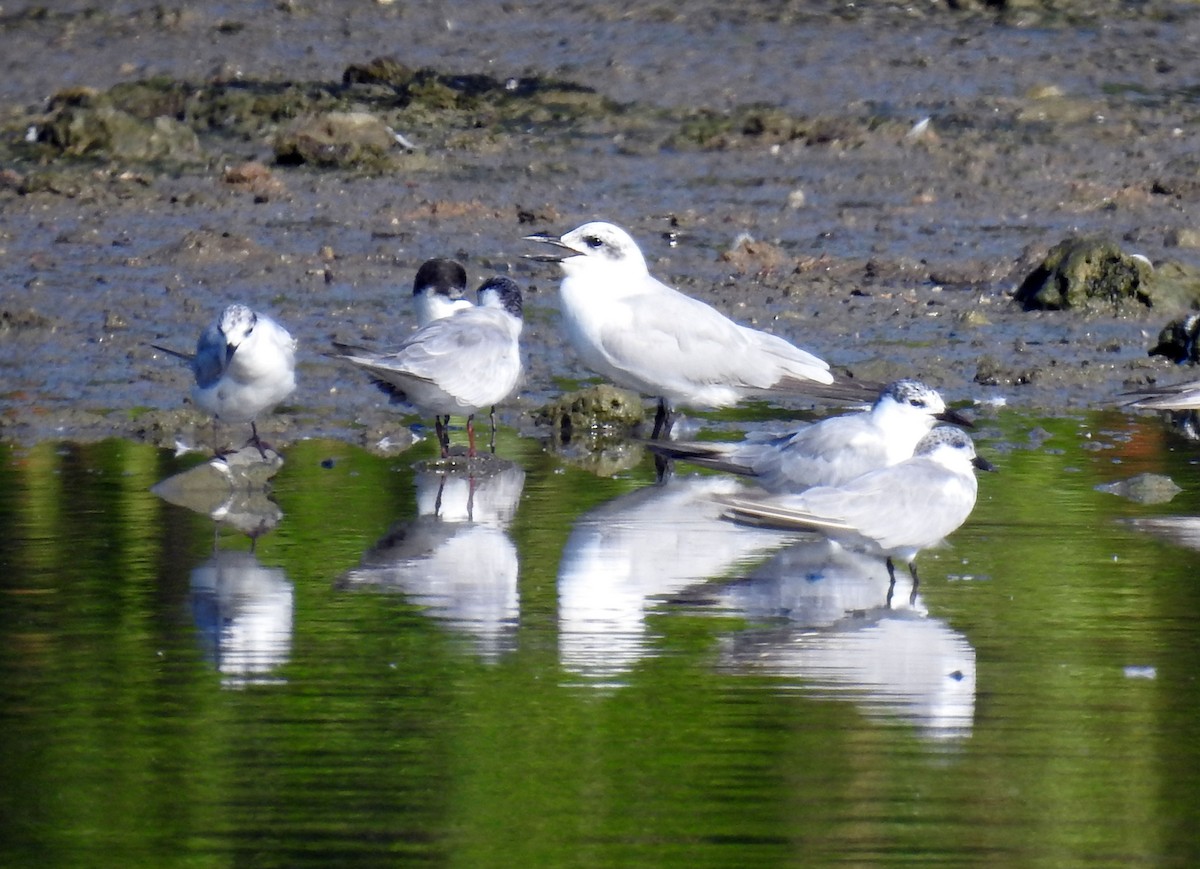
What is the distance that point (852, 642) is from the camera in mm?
4949

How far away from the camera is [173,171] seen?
12.8 meters

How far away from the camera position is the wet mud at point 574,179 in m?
9.53

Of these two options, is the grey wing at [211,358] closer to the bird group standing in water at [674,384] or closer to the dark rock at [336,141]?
the bird group standing in water at [674,384]

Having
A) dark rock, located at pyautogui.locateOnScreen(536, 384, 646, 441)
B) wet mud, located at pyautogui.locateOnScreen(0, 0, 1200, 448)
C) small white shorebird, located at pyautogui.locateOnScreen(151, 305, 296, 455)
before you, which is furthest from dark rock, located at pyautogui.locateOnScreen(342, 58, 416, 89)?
small white shorebird, located at pyautogui.locateOnScreen(151, 305, 296, 455)

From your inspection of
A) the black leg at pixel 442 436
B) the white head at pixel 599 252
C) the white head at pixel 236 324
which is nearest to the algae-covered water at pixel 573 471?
the black leg at pixel 442 436

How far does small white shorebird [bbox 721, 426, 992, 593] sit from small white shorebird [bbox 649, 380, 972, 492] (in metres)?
0.56

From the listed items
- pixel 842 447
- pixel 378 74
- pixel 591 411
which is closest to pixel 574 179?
pixel 378 74

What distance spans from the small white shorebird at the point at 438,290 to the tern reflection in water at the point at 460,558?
→ 165 cm

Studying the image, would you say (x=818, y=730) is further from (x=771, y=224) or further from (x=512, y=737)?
(x=771, y=224)

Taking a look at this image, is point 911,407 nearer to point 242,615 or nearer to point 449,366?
point 449,366

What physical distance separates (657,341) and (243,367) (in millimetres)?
1593

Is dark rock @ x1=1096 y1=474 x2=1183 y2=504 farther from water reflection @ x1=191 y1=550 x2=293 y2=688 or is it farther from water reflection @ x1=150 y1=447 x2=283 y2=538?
water reflection @ x1=191 y1=550 x2=293 y2=688

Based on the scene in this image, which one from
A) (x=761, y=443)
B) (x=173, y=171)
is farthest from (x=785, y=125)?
(x=761, y=443)

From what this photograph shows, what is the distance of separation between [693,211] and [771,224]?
1.56ft
